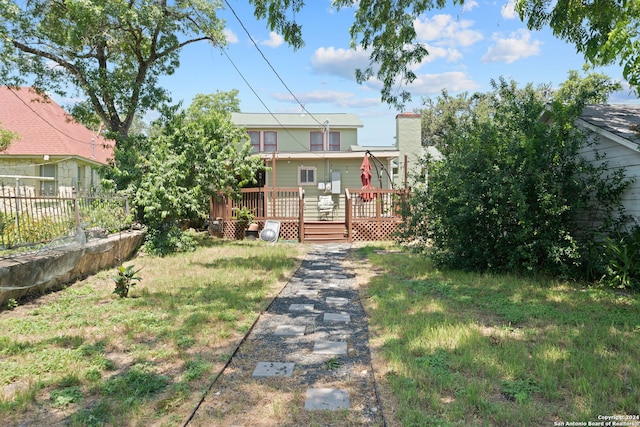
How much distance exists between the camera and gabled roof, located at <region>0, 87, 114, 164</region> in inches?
720

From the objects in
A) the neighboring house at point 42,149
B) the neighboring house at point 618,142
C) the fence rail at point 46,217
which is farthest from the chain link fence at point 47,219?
the neighboring house at point 42,149

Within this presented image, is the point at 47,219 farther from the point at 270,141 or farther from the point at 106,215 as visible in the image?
the point at 270,141

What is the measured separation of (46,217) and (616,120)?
10.1 meters

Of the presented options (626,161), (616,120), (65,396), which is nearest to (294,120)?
(616,120)

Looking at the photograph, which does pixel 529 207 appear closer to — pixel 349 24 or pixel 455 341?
pixel 455 341

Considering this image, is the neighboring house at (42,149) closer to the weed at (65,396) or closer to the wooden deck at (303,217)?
the wooden deck at (303,217)

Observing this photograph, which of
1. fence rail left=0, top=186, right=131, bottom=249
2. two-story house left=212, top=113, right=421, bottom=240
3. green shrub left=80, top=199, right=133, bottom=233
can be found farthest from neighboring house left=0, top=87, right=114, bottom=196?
fence rail left=0, top=186, right=131, bottom=249

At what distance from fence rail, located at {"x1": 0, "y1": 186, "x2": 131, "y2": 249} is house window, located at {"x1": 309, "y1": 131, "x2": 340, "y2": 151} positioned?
53.9ft

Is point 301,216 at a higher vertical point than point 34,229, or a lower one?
lower

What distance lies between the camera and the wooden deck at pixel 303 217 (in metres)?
15.2

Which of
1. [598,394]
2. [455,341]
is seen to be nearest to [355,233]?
[455,341]

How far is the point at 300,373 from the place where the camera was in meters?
3.68

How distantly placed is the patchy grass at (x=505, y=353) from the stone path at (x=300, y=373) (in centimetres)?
20

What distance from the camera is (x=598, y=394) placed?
10.1 feet
